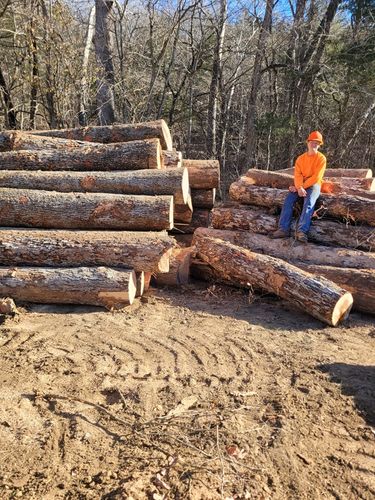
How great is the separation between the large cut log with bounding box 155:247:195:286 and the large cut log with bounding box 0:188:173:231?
23.5 inches

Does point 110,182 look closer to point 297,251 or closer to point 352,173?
point 297,251

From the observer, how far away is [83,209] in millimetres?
6551

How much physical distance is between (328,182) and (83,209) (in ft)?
13.9

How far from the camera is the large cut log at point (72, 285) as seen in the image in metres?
5.79

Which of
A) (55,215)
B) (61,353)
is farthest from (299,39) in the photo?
(61,353)

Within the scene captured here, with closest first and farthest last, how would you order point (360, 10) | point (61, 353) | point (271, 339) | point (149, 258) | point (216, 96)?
1. point (61, 353)
2. point (271, 339)
3. point (149, 258)
4. point (360, 10)
5. point (216, 96)

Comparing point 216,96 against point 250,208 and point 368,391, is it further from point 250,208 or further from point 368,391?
point 368,391

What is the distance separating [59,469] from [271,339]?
2886mm

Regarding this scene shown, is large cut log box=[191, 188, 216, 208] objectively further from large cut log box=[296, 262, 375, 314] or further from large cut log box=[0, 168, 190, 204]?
large cut log box=[296, 262, 375, 314]

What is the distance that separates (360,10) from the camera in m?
14.3

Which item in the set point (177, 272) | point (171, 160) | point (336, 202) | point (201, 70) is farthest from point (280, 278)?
point (201, 70)

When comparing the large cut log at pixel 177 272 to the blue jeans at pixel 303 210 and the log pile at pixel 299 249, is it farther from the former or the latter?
the blue jeans at pixel 303 210

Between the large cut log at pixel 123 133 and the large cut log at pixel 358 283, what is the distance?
3942mm

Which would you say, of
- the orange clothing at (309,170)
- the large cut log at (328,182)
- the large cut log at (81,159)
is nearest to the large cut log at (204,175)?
the large cut log at (328,182)
